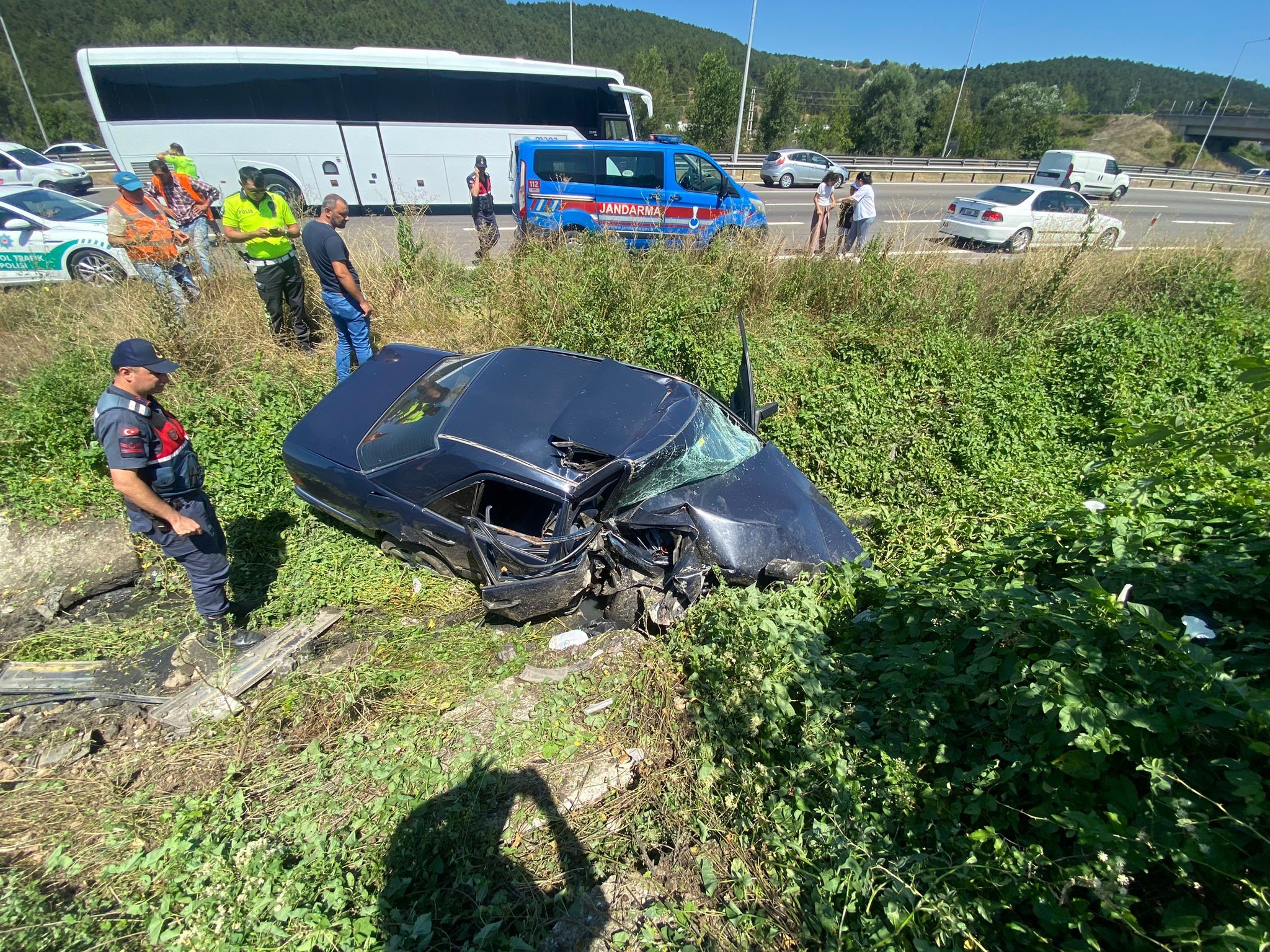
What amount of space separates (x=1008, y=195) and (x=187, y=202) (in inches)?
548

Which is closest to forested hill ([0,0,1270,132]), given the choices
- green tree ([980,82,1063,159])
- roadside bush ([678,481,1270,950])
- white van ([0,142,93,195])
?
green tree ([980,82,1063,159])

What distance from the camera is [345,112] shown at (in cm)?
1248

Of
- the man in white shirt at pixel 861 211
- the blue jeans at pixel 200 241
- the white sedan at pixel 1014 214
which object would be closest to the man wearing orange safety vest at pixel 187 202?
the blue jeans at pixel 200 241

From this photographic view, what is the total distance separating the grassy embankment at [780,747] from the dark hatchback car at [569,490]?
36cm

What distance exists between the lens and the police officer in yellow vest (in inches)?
212

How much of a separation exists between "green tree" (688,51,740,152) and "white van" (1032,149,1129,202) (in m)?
15.2

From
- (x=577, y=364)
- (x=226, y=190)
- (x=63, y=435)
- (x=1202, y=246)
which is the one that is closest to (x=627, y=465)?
(x=577, y=364)

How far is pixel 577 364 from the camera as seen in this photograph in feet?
12.6

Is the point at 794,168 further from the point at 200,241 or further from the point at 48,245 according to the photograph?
the point at 48,245

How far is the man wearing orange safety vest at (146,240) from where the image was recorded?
582 centimetres

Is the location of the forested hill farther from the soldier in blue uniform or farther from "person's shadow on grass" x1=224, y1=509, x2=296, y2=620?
the soldier in blue uniform

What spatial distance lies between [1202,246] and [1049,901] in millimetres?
11218

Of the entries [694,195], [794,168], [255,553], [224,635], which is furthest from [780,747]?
[794,168]

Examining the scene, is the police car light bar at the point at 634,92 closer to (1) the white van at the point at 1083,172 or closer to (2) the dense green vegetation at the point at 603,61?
(1) the white van at the point at 1083,172
